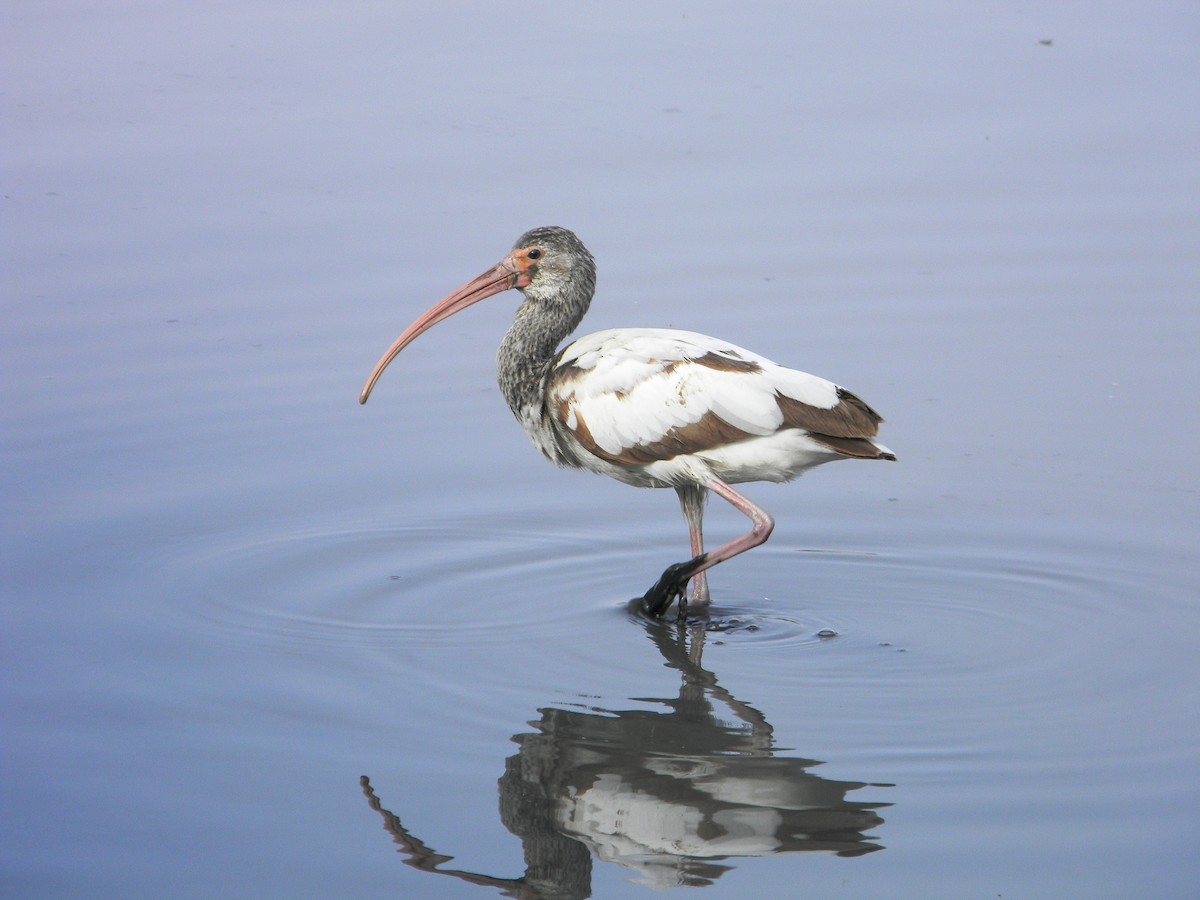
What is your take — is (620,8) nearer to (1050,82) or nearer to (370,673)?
(1050,82)

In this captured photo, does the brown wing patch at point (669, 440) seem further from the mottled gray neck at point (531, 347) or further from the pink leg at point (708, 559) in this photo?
the mottled gray neck at point (531, 347)

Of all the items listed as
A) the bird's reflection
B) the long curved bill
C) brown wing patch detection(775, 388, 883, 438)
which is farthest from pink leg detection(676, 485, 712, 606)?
the bird's reflection

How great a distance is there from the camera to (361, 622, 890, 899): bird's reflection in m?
5.71

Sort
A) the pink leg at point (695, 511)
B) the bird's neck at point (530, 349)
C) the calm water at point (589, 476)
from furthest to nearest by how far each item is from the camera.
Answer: the bird's neck at point (530, 349) → the pink leg at point (695, 511) → the calm water at point (589, 476)

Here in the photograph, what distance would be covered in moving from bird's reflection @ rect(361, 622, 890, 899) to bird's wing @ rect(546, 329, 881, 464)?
1.27m

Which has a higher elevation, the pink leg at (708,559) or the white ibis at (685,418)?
the white ibis at (685,418)

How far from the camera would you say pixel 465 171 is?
1362 cm

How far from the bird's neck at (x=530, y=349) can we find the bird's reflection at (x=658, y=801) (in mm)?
2014

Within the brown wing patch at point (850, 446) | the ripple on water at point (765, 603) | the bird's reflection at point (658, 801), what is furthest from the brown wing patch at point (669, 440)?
the bird's reflection at point (658, 801)

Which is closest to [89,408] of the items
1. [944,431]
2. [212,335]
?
[212,335]

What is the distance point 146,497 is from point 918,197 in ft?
21.5

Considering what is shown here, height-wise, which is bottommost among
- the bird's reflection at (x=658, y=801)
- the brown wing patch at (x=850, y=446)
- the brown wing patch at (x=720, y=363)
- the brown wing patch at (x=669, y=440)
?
the bird's reflection at (x=658, y=801)

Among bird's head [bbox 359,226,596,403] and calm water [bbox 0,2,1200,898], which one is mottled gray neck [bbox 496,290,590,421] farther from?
calm water [bbox 0,2,1200,898]

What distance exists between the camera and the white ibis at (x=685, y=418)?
7723mm
